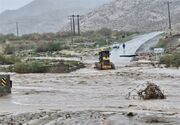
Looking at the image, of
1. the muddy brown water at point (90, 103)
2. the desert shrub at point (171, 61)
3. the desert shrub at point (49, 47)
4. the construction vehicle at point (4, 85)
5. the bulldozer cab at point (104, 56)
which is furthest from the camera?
the desert shrub at point (49, 47)

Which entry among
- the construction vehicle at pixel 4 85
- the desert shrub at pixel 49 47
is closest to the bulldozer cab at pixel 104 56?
the construction vehicle at pixel 4 85

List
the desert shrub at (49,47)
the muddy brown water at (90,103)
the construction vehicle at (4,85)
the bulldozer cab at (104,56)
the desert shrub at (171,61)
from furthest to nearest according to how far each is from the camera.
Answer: the desert shrub at (49,47) < the desert shrub at (171,61) < the bulldozer cab at (104,56) < the construction vehicle at (4,85) < the muddy brown water at (90,103)

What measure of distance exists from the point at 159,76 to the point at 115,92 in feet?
39.9

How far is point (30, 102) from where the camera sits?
84.5 feet

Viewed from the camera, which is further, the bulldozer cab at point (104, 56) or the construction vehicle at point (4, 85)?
the bulldozer cab at point (104, 56)

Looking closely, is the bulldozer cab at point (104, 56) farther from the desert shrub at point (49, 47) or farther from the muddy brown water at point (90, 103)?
the desert shrub at point (49, 47)

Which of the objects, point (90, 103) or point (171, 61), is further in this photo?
point (171, 61)

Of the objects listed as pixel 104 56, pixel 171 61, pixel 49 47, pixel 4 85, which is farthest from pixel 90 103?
pixel 49 47

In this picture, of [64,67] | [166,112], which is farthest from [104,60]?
Result: [166,112]

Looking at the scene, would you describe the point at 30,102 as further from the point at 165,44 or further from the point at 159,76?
the point at 165,44

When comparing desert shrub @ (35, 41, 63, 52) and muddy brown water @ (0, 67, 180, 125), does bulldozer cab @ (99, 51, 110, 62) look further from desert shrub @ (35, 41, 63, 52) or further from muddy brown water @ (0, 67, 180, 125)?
desert shrub @ (35, 41, 63, 52)

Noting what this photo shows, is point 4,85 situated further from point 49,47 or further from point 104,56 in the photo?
point 49,47

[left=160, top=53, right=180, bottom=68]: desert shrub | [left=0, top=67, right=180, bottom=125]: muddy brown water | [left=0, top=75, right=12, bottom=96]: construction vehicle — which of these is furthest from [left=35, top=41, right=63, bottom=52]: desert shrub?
[left=0, top=75, right=12, bottom=96]: construction vehicle

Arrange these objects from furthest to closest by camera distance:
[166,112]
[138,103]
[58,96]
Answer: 1. [58,96]
2. [138,103]
3. [166,112]
